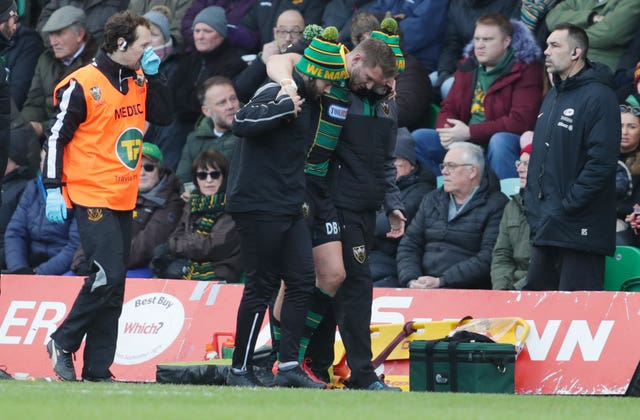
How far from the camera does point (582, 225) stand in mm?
11000

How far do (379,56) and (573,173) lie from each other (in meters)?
2.25

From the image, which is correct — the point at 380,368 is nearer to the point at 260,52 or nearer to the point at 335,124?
the point at 335,124

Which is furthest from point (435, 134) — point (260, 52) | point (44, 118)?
point (44, 118)

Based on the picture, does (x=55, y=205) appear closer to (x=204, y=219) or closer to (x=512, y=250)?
(x=204, y=219)

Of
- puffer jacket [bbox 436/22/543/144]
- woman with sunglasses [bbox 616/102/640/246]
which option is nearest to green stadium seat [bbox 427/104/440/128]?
puffer jacket [bbox 436/22/543/144]

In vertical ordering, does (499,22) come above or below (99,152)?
above

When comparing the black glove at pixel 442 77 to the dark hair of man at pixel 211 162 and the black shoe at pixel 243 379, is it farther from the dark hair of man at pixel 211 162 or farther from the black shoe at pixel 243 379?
the black shoe at pixel 243 379

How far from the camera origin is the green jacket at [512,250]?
12219 mm

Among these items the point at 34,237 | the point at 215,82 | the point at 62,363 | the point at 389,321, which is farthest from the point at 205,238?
the point at 62,363

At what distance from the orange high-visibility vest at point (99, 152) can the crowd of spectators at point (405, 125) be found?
1.60 metres

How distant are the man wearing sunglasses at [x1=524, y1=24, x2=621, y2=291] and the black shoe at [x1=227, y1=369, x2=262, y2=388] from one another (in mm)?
2767

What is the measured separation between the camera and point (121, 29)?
10.3 meters

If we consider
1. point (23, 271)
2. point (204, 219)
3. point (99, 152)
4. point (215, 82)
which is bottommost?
point (23, 271)

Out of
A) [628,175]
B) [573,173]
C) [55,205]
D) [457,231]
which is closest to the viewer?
[55,205]
